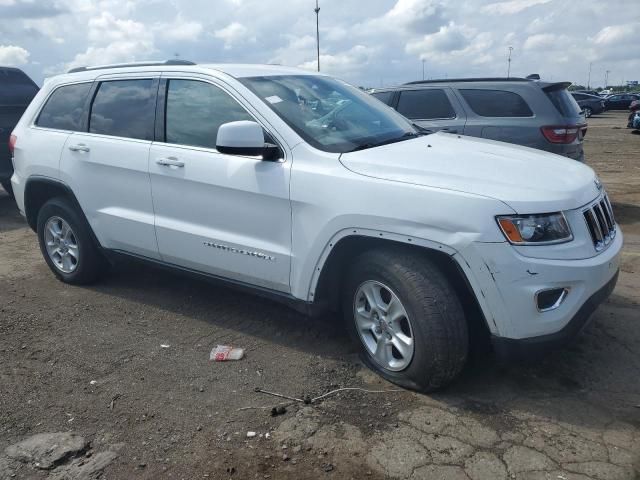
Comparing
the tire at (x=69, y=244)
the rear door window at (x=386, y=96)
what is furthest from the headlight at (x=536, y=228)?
the rear door window at (x=386, y=96)

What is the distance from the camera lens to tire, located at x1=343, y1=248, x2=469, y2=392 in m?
3.24

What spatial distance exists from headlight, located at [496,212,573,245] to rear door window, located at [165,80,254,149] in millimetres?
1805

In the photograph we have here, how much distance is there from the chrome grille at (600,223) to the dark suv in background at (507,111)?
383cm

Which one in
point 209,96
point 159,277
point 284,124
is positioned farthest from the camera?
point 159,277

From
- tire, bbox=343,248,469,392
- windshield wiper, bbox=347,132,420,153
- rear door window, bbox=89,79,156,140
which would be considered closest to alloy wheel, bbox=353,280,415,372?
tire, bbox=343,248,469,392

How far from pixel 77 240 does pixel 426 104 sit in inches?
194

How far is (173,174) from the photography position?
168 inches

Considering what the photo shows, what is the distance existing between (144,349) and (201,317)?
0.61 m

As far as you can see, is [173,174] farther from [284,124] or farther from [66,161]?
[66,161]

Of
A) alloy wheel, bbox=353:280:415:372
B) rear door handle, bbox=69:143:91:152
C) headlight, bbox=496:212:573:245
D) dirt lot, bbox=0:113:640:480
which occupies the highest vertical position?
rear door handle, bbox=69:143:91:152

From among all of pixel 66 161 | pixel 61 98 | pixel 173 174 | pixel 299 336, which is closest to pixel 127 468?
pixel 299 336

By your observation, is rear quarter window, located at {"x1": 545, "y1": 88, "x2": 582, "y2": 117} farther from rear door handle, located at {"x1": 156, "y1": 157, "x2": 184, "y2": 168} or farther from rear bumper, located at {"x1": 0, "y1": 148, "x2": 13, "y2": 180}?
rear bumper, located at {"x1": 0, "y1": 148, "x2": 13, "y2": 180}

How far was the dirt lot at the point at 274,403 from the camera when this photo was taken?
9.59ft

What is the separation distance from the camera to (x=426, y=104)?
8.17 m
